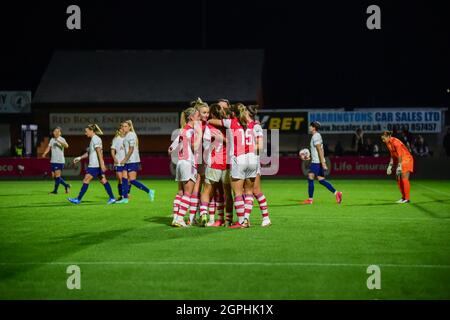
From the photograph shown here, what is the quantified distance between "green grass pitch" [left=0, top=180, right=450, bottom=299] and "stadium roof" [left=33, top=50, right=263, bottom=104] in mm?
27200

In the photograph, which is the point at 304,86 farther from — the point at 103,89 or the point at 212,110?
the point at 212,110

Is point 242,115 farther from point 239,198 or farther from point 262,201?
point 262,201

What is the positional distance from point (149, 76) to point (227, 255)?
36177mm

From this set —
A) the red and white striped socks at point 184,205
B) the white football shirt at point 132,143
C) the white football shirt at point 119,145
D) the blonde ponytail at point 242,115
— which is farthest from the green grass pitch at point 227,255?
the white football shirt at point 119,145

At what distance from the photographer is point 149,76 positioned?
1741 inches

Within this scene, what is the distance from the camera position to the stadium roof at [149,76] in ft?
139

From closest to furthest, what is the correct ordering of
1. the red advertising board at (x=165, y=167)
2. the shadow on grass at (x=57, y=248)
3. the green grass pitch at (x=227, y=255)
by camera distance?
the green grass pitch at (x=227, y=255) < the shadow on grass at (x=57, y=248) < the red advertising board at (x=165, y=167)

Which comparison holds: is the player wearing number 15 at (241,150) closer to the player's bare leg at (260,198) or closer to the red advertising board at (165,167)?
the player's bare leg at (260,198)

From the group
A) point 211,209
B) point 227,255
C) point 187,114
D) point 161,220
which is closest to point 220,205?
point 211,209

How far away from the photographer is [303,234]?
37.4 feet

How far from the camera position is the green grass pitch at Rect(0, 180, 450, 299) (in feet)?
23.2

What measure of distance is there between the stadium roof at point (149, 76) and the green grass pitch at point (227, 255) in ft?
89.2
